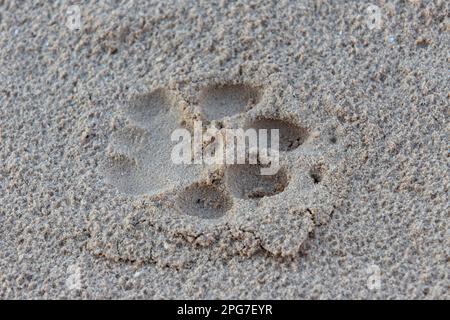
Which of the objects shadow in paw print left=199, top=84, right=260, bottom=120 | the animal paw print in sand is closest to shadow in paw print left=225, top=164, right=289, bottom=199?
the animal paw print in sand

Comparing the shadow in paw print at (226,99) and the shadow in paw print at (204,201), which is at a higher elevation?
the shadow in paw print at (226,99)

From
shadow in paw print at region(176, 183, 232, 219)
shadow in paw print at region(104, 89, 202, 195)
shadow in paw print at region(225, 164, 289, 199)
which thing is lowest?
shadow in paw print at region(176, 183, 232, 219)

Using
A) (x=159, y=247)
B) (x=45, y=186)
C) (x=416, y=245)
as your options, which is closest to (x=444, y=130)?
(x=416, y=245)

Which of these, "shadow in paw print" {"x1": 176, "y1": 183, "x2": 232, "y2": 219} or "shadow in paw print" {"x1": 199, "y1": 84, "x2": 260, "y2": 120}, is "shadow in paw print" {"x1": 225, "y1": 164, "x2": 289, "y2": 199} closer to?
"shadow in paw print" {"x1": 176, "y1": 183, "x2": 232, "y2": 219}

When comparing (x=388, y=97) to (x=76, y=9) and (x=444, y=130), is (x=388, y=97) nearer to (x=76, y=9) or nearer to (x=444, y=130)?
(x=444, y=130)

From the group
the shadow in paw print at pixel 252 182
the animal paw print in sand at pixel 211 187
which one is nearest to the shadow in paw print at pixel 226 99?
the animal paw print in sand at pixel 211 187

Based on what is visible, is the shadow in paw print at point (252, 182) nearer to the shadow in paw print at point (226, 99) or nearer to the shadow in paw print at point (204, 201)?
the shadow in paw print at point (204, 201)

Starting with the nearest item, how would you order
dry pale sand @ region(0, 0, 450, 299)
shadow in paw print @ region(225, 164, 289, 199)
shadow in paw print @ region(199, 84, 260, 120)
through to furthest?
dry pale sand @ region(0, 0, 450, 299)
shadow in paw print @ region(225, 164, 289, 199)
shadow in paw print @ region(199, 84, 260, 120)

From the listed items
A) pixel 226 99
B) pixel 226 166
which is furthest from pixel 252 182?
pixel 226 99
